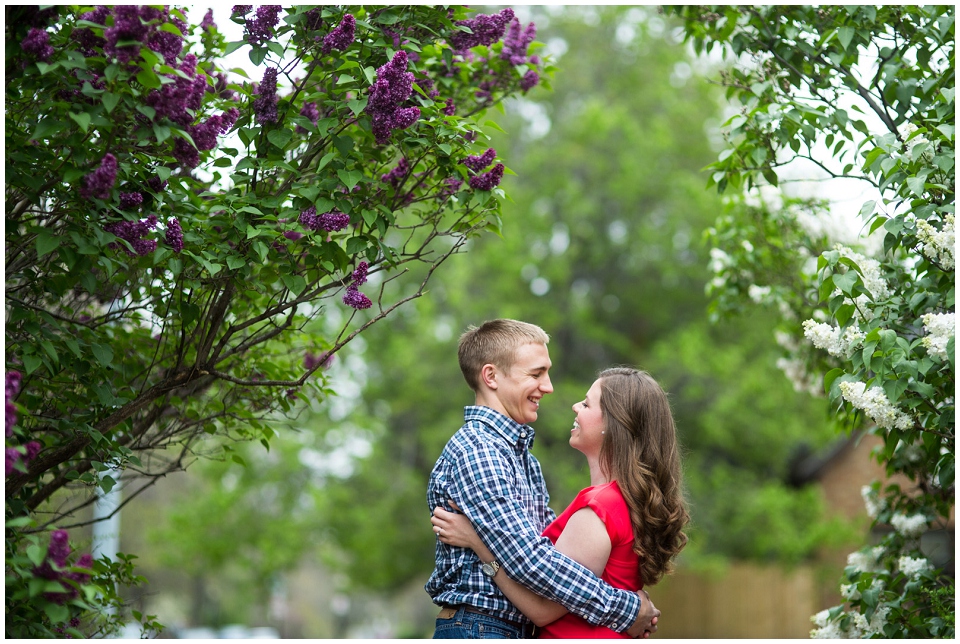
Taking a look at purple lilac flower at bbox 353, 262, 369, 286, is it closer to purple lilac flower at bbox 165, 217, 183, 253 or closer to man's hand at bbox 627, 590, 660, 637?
purple lilac flower at bbox 165, 217, 183, 253

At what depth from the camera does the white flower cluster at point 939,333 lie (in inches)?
115

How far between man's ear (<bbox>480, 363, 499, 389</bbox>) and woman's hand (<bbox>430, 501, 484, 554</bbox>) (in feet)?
→ 1.56

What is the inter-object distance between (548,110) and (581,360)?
4712 millimetres

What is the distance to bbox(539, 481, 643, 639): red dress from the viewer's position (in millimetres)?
2930

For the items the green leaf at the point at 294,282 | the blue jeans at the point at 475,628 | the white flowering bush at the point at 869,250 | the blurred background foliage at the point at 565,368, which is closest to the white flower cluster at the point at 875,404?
the white flowering bush at the point at 869,250

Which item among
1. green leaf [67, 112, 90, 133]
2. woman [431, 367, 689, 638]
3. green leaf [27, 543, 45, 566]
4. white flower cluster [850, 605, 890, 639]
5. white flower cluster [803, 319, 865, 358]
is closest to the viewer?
green leaf [27, 543, 45, 566]

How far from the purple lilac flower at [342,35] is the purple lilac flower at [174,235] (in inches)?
30.7

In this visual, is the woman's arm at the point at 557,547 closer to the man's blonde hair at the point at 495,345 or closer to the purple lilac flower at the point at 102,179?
the man's blonde hair at the point at 495,345

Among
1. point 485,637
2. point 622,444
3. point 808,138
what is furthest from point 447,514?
point 808,138

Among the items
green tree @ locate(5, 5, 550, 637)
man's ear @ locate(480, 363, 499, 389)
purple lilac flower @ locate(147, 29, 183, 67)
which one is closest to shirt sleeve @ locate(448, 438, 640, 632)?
man's ear @ locate(480, 363, 499, 389)

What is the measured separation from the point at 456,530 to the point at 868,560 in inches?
99.6

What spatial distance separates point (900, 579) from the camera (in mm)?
4172

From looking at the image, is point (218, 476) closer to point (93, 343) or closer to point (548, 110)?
point (548, 110)

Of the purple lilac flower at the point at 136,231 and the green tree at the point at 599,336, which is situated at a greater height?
the green tree at the point at 599,336
